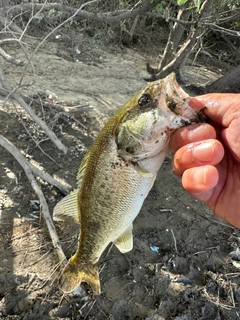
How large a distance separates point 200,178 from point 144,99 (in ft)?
1.47

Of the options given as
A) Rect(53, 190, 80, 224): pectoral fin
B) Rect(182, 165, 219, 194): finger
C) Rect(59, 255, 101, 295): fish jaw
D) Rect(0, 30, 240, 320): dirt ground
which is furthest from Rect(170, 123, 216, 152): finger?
Rect(0, 30, 240, 320): dirt ground

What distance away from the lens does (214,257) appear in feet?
11.7

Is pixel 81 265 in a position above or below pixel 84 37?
above

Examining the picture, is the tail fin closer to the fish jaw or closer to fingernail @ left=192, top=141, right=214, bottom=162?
the fish jaw

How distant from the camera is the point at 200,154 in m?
1.62

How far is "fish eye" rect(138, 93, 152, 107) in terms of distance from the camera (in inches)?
67.1

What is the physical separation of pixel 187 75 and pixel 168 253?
5.48 m

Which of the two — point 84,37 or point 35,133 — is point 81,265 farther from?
point 84,37

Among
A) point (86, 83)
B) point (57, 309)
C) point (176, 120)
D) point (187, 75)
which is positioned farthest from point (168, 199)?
point (187, 75)

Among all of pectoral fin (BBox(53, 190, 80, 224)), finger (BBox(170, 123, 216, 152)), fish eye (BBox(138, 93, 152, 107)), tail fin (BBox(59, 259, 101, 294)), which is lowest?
tail fin (BBox(59, 259, 101, 294))

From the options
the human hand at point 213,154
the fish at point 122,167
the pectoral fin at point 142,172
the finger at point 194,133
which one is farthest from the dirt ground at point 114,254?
the finger at point 194,133

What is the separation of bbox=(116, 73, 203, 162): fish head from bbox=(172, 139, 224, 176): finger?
109mm

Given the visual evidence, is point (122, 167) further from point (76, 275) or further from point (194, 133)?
point (76, 275)

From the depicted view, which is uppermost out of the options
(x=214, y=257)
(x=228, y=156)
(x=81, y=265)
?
(x=228, y=156)
